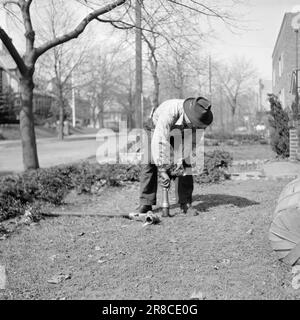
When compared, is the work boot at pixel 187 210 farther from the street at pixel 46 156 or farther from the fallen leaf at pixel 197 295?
the street at pixel 46 156

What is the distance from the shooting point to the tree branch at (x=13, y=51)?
311 inches

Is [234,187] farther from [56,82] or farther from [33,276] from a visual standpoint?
[56,82]

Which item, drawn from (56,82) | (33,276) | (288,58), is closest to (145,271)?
(33,276)

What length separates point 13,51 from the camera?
8133mm

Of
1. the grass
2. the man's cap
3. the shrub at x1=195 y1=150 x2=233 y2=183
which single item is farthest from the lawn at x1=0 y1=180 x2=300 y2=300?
the grass

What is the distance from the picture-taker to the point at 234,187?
7.92 m

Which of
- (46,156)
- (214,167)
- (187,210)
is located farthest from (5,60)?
(187,210)

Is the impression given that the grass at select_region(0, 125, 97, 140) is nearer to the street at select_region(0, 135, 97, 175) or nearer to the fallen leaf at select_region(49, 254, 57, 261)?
the street at select_region(0, 135, 97, 175)

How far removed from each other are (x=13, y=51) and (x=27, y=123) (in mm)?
1446

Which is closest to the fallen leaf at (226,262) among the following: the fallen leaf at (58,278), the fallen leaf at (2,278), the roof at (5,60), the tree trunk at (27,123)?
the fallen leaf at (58,278)

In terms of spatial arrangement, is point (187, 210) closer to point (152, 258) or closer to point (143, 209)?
point (143, 209)

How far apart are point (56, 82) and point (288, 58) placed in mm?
16975

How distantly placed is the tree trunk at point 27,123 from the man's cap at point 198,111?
4.58 meters

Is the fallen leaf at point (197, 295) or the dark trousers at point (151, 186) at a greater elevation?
the dark trousers at point (151, 186)
